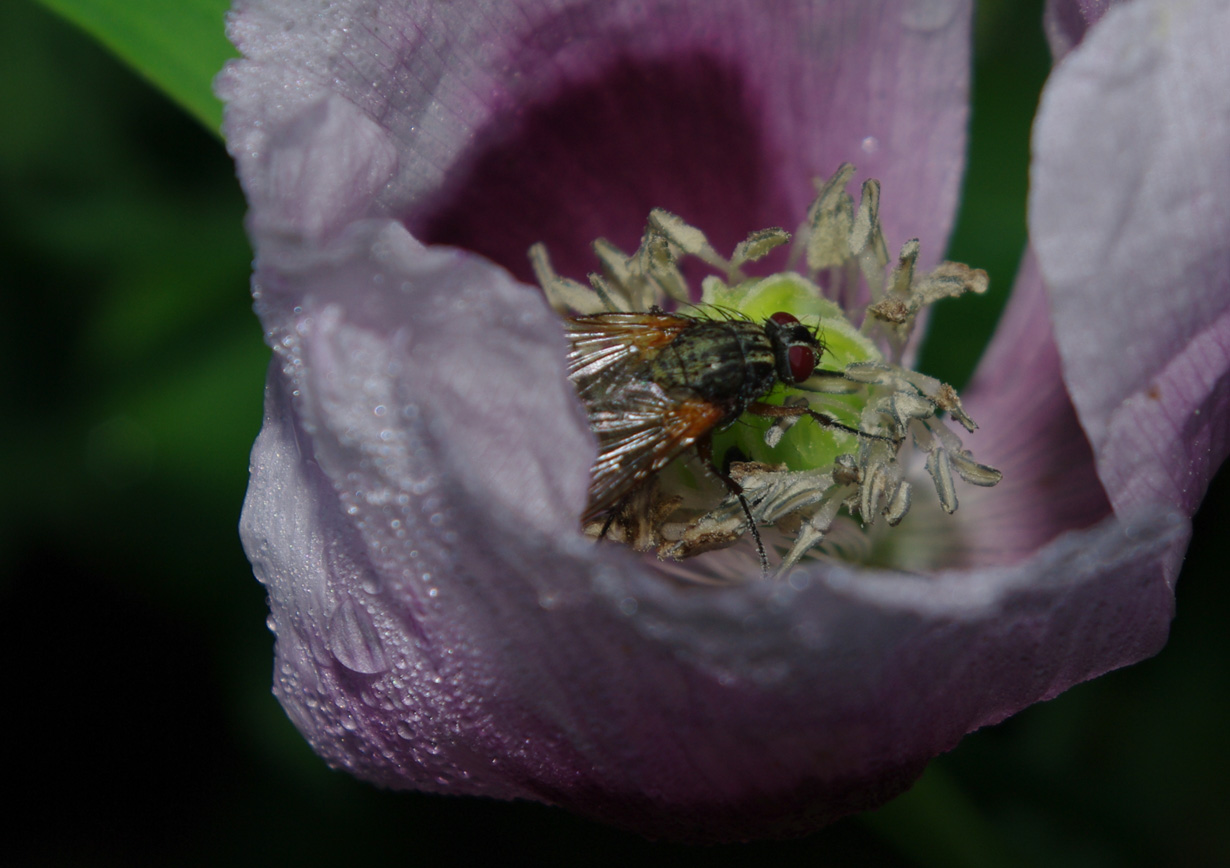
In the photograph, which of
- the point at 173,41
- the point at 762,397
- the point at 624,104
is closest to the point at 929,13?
the point at 624,104

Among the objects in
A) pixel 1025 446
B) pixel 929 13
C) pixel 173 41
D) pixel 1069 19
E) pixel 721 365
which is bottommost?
pixel 1025 446

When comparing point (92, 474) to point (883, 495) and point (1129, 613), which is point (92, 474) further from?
point (1129, 613)

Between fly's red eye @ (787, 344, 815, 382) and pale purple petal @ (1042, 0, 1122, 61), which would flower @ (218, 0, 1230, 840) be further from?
fly's red eye @ (787, 344, 815, 382)

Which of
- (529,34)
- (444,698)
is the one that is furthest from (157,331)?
(444,698)

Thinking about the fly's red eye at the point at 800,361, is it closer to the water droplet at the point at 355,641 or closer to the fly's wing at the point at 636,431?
the fly's wing at the point at 636,431

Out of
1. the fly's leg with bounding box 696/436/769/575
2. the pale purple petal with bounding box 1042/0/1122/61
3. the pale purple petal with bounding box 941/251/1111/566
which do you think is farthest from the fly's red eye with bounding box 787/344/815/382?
the pale purple petal with bounding box 1042/0/1122/61

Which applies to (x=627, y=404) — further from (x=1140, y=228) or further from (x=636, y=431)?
(x=1140, y=228)
